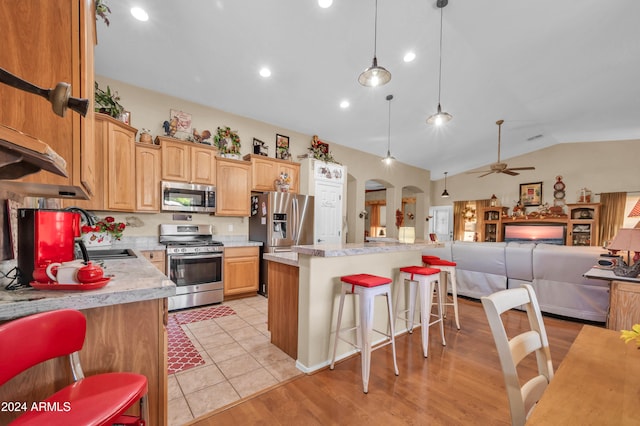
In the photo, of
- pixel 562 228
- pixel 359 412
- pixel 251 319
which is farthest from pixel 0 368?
pixel 562 228

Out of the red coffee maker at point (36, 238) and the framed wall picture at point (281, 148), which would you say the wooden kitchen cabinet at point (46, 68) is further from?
the framed wall picture at point (281, 148)

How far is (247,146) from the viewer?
4.60 m

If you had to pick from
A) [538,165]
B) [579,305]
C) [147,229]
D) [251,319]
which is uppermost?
[538,165]

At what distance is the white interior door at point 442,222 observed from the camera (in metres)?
9.12

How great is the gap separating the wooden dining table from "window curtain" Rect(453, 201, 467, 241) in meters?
8.52

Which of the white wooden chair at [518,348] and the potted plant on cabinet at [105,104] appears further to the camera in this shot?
the potted plant on cabinet at [105,104]

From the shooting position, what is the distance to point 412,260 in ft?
10.3

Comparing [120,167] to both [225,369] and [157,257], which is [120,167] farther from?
[225,369]

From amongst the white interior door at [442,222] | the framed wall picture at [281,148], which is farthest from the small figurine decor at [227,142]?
the white interior door at [442,222]

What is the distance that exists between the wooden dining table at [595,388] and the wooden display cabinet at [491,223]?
810cm

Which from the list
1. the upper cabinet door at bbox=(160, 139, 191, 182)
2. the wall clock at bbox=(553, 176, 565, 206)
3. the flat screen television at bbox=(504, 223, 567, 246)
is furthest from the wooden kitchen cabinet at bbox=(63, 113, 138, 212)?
the wall clock at bbox=(553, 176, 565, 206)

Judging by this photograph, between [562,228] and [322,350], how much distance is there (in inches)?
327

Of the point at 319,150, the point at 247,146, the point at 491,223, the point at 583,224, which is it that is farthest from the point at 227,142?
the point at 583,224

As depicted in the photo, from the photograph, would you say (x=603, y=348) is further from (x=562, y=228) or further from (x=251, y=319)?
(x=562, y=228)
